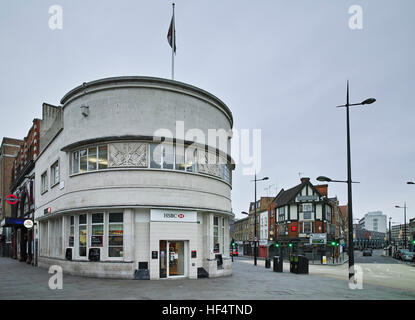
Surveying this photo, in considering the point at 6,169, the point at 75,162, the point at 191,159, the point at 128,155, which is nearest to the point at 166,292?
the point at 128,155

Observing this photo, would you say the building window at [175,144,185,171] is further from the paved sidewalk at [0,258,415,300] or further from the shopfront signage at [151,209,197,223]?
Result: the paved sidewalk at [0,258,415,300]

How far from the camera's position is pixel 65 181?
2178 cm

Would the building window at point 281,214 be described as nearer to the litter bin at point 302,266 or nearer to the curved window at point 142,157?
the litter bin at point 302,266

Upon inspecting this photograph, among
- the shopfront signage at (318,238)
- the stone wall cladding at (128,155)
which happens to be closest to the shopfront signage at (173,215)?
the stone wall cladding at (128,155)

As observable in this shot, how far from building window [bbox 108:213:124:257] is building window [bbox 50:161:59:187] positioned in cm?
752

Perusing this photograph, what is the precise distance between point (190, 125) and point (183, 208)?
4734 millimetres

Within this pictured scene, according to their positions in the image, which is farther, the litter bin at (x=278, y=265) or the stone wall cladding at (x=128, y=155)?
the litter bin at (x=278, y=265)

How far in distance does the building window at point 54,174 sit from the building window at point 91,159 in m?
4.13

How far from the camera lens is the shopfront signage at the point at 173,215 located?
18969mm

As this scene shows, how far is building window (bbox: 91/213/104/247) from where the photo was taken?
62.7 feet

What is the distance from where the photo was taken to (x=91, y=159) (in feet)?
66.1

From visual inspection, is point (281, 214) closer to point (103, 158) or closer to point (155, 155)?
point (155, 155)
